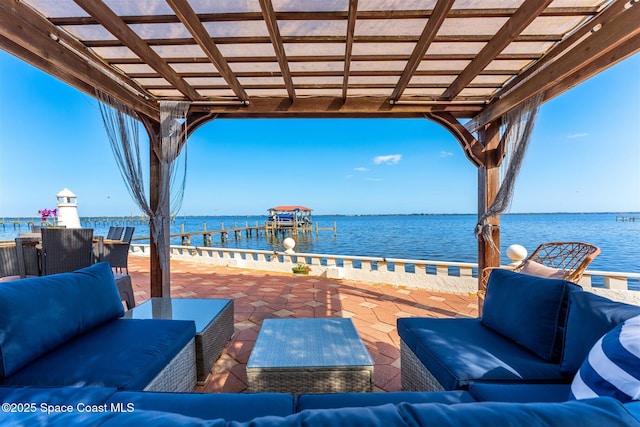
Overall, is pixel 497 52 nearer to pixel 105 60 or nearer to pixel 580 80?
pixel 580 80

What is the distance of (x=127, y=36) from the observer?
1875mm

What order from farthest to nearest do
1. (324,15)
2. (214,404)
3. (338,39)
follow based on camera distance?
(338,39) → (324,15) → (214,404)

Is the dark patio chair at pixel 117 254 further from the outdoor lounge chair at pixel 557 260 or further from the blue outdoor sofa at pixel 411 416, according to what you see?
the outdoor lounge chair at pixel 557 260

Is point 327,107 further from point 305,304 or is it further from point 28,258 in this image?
point 28,258

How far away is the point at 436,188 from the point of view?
779 inches

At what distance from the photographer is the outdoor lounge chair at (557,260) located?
220cm

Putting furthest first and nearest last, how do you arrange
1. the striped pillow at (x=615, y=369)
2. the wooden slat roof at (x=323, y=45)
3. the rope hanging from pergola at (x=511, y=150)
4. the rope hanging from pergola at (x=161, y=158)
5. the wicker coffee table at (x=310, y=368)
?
the rope hanging from pergola at (x=161, y=158)
the rope hanging from pergola at (x=511, y=150)
the wooden slat roof at (x=323, y=45)
the wicker coffee table at (x=310, y=368)
the striped pillow at (x=615, y=369)

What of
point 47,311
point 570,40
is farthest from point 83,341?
point 570,40

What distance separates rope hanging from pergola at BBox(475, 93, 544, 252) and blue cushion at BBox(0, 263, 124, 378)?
11.9 feet

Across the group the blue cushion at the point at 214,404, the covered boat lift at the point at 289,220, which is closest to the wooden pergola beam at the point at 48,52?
the blue cushion at the point at 214,404

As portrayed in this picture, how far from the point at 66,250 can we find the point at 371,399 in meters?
3.52

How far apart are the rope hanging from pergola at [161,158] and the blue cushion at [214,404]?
249cm

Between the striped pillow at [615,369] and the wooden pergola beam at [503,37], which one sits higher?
the wooden pergola beam at [503,37]

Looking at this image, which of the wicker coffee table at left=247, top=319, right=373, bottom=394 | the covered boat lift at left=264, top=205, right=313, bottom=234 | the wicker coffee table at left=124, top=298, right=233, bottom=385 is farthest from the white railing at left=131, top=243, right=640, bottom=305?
the covered boat lift at left=264, top=205, right=313, bottom=234
